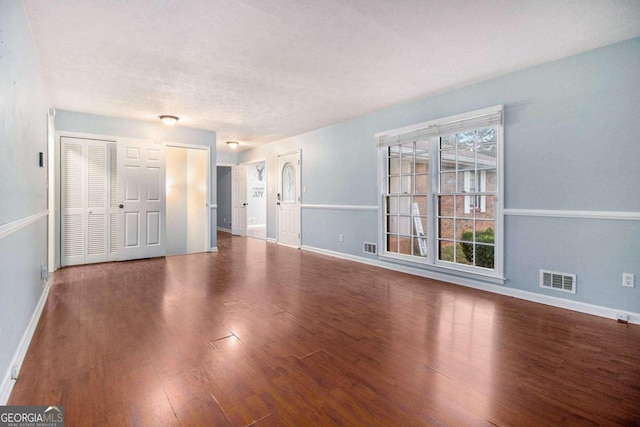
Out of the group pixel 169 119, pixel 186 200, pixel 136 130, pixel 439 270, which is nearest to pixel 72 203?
pixel 136 130

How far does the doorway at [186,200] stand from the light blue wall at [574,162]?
183 inches

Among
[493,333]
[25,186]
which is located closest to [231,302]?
[25,186]

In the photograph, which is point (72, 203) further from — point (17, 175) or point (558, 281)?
point (558, 281)

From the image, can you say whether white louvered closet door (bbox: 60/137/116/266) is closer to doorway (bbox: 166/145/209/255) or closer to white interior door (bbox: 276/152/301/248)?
doorway (bbox: 166/145/209/255)

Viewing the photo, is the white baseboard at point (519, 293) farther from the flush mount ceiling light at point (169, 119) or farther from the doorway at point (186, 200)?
the flush mount ceiling light at point (169, 119)

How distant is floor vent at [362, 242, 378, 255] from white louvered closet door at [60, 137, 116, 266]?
4.31m

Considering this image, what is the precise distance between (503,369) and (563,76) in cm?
292

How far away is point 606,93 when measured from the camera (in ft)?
9.47

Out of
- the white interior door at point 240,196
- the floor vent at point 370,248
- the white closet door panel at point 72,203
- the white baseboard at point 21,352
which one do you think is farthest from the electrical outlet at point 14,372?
the white interior door at point 240,196

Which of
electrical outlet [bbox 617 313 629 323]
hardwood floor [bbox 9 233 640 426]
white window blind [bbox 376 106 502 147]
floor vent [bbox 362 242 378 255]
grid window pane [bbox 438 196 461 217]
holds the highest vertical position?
white window blind [bbox 376 106 502 147]

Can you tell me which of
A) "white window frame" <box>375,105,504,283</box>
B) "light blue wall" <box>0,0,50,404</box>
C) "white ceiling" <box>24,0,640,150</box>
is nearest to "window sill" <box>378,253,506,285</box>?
"white window frame" <box>375,105,504,283</box>

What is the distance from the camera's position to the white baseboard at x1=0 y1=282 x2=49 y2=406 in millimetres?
1642

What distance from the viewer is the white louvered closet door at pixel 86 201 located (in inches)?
193

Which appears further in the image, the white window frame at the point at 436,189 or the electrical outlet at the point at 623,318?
the white window frame at the point at 436,189
